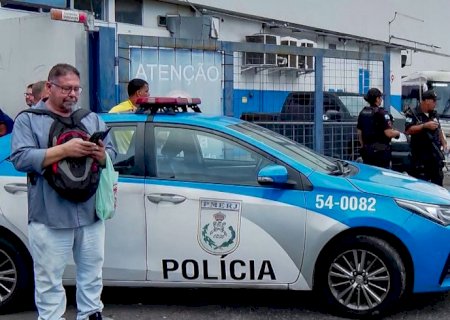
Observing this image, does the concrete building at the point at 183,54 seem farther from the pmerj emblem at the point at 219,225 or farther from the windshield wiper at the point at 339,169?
the pmerj emblem at the point at 219,225

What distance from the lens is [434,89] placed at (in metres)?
19.9

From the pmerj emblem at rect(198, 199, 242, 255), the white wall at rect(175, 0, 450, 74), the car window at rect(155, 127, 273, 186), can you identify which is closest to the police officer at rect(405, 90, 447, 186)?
the car window at rect(155, 127, 273, 186)

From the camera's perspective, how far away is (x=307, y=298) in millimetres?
6016

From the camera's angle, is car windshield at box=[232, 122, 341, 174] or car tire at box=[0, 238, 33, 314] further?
car windshield at box=[232, 122, 341, 174]

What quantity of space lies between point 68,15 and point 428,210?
15.9ft

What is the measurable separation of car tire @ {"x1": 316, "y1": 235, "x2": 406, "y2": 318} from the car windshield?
26.0 inches

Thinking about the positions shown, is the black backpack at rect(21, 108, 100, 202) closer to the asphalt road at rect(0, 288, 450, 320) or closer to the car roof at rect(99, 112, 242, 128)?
the car roof at rect(99, 112, 242, 128)

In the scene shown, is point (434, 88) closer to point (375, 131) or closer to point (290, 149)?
point (375, 131)

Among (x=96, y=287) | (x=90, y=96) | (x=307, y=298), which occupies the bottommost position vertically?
(x=307, y=298)

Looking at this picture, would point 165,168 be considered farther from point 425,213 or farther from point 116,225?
point 425,213

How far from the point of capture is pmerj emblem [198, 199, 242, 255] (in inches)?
212

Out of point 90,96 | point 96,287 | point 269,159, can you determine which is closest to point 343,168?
point 269,159

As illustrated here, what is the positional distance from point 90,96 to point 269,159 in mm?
4124

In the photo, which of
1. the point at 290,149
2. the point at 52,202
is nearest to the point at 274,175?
the point at 290,149
